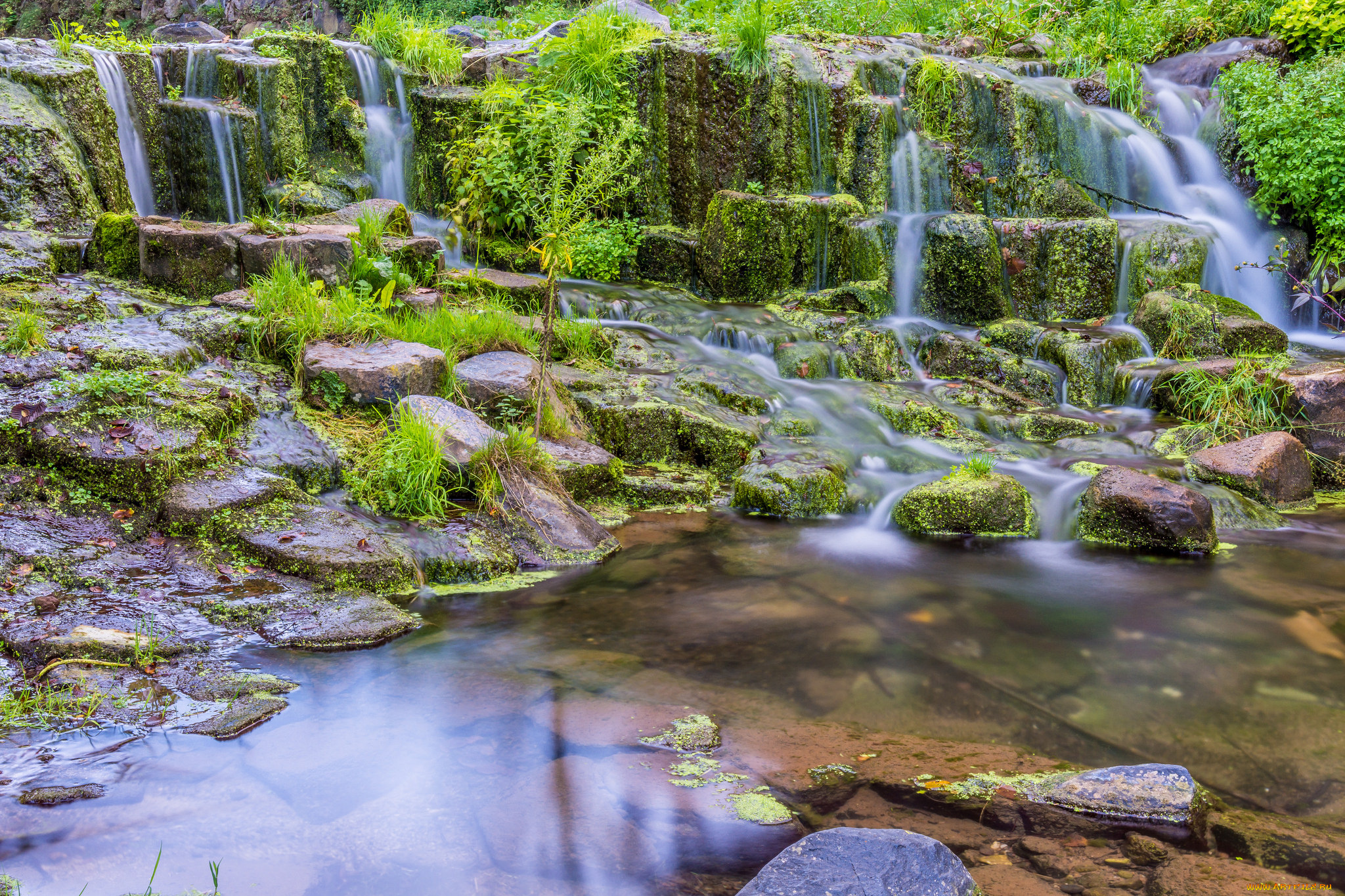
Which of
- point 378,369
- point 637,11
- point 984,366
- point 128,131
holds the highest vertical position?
point 637,11

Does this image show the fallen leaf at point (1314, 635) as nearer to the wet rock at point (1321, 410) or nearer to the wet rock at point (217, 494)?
the wet rock at point (1321, 410)

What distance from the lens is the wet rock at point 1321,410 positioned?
640 cm

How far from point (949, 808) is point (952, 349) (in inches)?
242

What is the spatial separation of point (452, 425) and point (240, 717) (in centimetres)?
238

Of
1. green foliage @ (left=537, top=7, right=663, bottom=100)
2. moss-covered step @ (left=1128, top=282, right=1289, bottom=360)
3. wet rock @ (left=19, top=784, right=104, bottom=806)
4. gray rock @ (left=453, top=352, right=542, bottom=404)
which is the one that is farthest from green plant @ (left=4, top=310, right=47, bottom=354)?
moss-covered step @ (left=1128, top=282, right=1289, bottom=360)

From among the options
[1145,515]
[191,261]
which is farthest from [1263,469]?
[191,261]

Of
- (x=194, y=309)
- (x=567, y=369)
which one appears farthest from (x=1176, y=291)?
(x=194, y=309)

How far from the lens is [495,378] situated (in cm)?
575

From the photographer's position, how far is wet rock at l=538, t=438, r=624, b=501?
17.8 feet

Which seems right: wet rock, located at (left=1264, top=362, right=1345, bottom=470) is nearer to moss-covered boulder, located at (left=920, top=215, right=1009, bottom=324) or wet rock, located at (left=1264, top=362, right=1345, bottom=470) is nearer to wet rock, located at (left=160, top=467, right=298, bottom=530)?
moss-covered boulder, located at (left=920, top=215, right=1009, bottom=324)

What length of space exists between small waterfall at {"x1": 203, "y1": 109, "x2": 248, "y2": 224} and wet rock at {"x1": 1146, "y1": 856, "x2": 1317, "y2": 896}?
901 cm

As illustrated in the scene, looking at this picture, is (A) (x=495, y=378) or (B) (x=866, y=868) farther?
(A) (x=495, y=378)

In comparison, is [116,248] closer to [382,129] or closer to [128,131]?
[128,131]

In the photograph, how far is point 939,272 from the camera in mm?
8742
